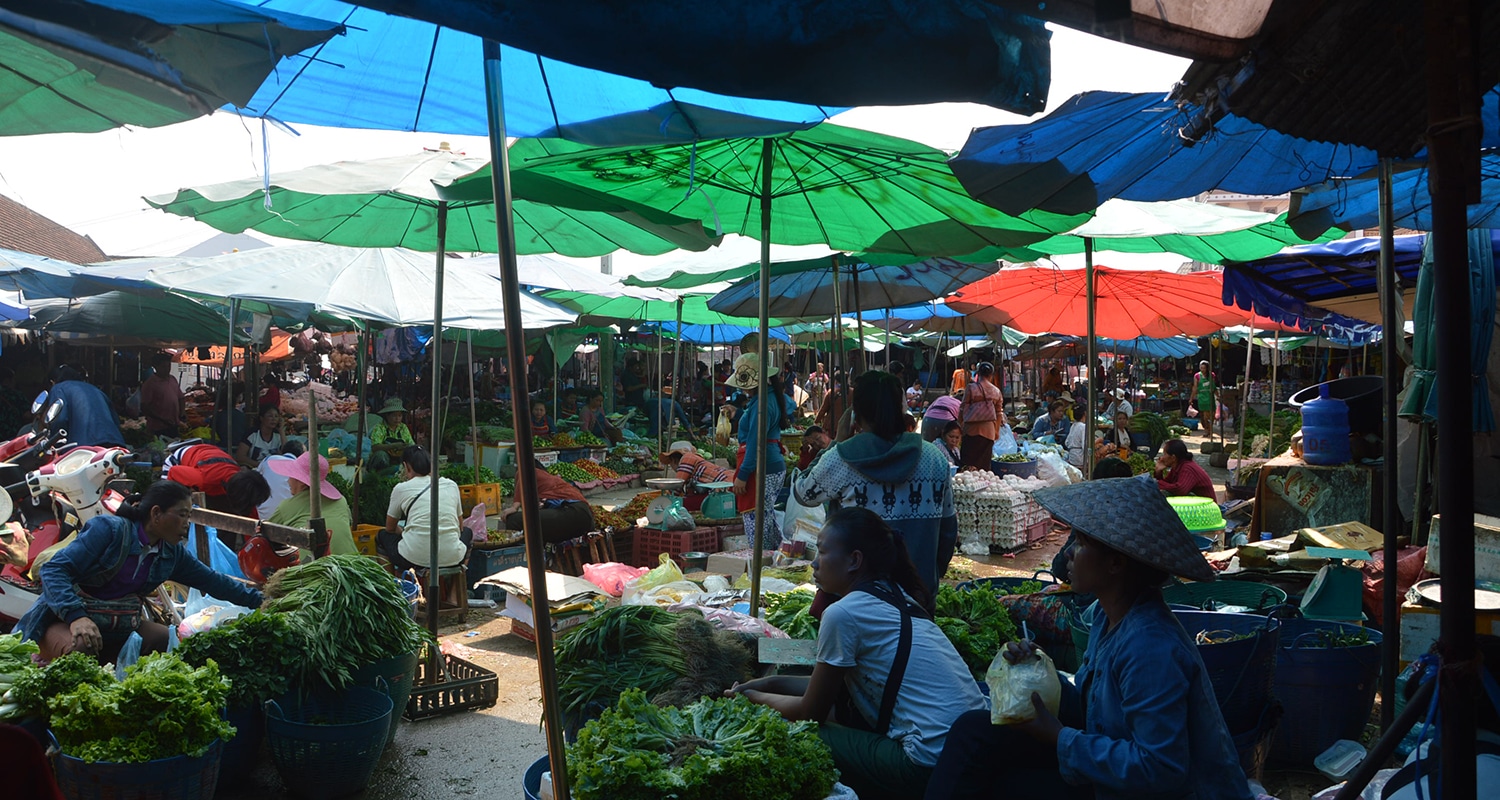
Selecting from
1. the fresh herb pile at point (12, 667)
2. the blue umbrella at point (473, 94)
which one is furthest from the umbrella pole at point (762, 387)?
the fresh herb pile at point (12, 667)

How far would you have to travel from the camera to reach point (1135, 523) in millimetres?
2451

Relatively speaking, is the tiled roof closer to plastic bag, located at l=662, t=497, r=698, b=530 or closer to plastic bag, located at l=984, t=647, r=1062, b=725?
plastic bag, located at l=662, t=497, r=698, b=530

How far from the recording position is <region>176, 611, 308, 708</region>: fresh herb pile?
13.8ft

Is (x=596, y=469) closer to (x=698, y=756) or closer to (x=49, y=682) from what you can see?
(x=49, y=682)

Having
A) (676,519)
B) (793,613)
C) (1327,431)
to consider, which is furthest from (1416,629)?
(676,519)

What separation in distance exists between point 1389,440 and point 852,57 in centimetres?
359

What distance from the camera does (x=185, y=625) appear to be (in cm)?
490

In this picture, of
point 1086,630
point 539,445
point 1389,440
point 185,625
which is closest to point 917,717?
point 1086,630

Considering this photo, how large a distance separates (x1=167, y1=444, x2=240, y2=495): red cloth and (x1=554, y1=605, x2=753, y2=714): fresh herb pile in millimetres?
3872

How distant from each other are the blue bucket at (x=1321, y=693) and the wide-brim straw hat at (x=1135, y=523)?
264 centimetres

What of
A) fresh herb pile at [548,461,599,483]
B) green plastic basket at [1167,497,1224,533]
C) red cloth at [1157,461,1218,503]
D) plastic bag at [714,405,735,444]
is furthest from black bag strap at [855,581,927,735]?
plastic bag at [714,405,735,444]

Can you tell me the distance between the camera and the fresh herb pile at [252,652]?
4.20m

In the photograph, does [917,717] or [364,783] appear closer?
[917,717]

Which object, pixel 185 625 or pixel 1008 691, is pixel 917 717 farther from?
pixel 185 625
